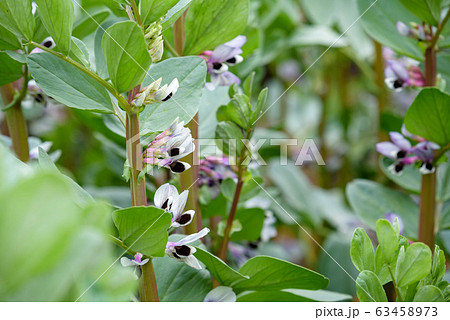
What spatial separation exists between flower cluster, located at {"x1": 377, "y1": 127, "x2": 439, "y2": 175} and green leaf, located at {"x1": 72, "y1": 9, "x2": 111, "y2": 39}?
0.33 meters

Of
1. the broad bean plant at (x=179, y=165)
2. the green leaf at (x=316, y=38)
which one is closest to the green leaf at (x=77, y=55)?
the broad bean plant at (x=179, y=165)

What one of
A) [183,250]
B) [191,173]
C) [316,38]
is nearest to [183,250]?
[183,250]

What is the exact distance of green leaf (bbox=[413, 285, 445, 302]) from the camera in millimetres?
356

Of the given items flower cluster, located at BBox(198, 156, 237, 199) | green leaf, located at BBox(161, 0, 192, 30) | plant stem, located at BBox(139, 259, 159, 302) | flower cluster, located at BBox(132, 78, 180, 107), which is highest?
green leaf, located at BBox(161, 0, 192, 30)

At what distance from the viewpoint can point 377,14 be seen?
567 millimetres

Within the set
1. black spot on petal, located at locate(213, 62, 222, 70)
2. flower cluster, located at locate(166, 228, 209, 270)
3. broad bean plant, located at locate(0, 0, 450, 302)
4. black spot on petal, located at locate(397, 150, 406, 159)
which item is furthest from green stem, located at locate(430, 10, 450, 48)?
flower cluster, located at locate(166, 228, 209, 270)

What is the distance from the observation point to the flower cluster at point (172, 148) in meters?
0.38

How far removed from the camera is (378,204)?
24.1 inches

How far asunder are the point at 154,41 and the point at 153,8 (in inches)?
1.0

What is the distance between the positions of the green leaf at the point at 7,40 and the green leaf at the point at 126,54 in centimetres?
11

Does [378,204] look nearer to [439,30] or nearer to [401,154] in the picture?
[401,154]

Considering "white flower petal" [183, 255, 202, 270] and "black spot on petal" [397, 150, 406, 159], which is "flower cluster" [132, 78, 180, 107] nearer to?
"white flower petal" [183, 255, 202, 270]
